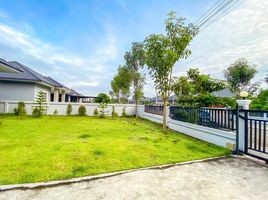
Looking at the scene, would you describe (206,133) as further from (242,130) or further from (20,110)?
(20,110)

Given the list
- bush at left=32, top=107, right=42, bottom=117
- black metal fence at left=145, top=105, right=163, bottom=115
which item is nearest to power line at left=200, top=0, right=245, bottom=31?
black metal fence at left=145, top=105, right=163, bottom=115

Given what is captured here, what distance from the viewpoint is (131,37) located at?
1473 centimetres

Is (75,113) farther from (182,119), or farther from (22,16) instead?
(182,119)

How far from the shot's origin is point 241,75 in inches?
1011

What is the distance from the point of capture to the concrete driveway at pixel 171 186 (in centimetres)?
233

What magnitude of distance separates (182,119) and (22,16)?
10.9 m

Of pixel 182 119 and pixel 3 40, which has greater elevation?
pixel 3 40

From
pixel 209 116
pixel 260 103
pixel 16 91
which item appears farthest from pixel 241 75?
pixel 16 91

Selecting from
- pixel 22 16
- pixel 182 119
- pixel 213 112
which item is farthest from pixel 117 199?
pixel 22 16

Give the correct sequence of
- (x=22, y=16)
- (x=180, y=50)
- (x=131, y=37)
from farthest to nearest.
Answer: (x=131, y=37) < (x=22, y=16) < (x=180, y=50)

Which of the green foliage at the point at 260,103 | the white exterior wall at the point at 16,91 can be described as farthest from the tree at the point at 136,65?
the green foliage at the point at 260,103

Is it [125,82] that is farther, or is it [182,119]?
[125,82]

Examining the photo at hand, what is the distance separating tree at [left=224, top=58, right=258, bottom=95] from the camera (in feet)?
83.3

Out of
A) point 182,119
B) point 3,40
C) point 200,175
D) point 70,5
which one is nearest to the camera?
point 200,175
